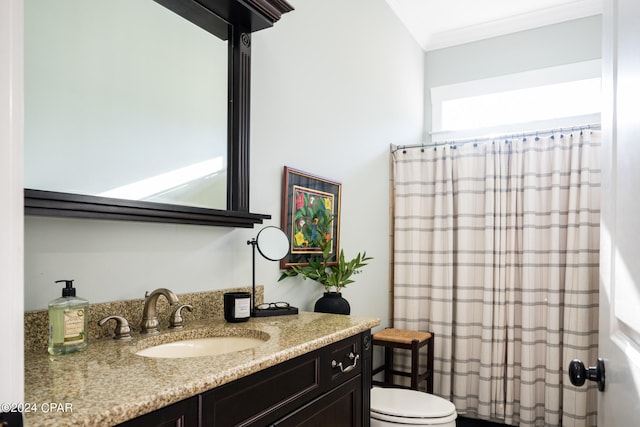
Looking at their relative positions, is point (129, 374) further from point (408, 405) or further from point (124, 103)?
point (408, 405)

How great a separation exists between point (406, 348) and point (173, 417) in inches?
78.9

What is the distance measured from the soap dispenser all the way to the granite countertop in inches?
1.0

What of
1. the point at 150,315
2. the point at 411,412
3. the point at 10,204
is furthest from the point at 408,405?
the point at 10,204

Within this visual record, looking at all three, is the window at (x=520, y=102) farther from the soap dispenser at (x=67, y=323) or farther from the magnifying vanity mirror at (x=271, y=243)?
the soap dispenser at (x=67, y=323)

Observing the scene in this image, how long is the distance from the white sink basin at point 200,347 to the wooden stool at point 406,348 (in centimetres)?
144

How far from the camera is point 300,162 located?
2250 mm

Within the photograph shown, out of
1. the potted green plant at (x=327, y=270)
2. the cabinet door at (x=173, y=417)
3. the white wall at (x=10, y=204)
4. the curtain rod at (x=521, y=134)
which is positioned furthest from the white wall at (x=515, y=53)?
the white wall at (x=10, y=204)

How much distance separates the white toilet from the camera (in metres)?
2.04

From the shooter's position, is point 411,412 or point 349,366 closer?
point 349,366

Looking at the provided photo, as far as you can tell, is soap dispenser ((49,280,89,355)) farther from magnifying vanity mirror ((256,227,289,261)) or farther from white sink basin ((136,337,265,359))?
magnifying vanity mirror ((256,227,289,261))

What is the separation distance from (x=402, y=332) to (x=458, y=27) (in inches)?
97.7

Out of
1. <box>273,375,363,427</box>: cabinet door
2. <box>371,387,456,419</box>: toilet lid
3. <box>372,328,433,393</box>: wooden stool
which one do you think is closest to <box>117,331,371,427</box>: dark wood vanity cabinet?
<box>273,375,363,427</box>: cabinet door

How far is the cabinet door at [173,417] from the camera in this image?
2.71 ft

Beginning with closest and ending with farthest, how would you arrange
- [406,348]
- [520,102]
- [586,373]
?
[586,373]
[406,348]
[520,102]
